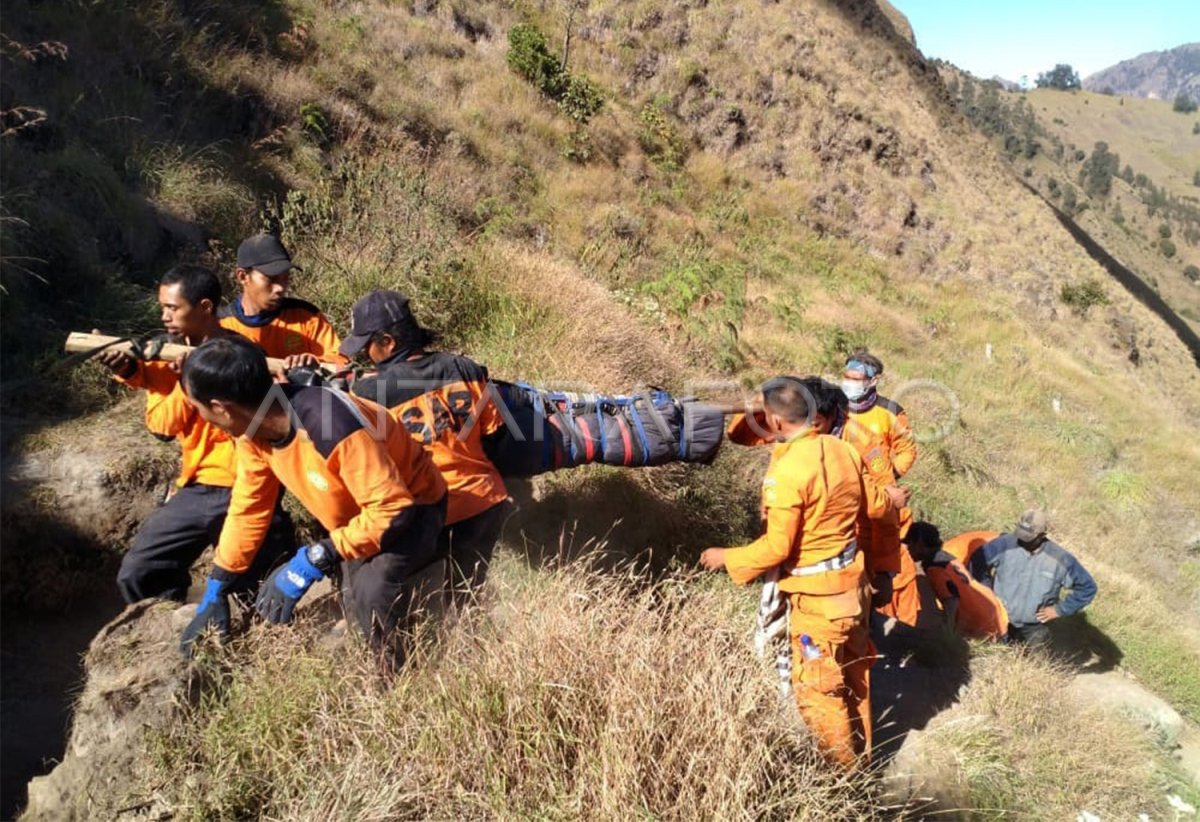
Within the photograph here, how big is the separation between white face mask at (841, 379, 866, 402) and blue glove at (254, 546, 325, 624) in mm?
2931

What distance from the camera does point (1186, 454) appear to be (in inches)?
492

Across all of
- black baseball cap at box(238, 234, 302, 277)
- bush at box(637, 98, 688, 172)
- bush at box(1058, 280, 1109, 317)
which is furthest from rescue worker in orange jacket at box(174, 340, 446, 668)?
bush at box(1058, 280, 1109, 317)

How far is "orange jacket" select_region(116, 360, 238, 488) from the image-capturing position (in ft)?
10.00

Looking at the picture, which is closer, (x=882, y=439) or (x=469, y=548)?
(x=469, y=548)

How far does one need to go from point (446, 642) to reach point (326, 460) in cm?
79

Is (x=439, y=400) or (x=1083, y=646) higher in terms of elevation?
(x=439, y=400)

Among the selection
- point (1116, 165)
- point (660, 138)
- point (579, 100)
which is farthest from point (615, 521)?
point (1116, 165)

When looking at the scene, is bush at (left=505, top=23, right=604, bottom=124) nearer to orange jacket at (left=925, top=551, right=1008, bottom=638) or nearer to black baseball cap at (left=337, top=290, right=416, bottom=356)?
orange jacket at (left=925, top=551, right=1008, bottom=638)

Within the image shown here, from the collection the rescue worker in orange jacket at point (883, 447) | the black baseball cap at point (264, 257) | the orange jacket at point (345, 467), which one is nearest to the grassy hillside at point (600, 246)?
the orange jacket at point (345, 467)

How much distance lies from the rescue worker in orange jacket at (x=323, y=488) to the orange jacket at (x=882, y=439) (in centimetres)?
242

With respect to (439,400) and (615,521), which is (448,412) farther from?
(615,521)

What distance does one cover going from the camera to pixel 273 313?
11.8ft

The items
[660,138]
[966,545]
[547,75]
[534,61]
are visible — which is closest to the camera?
[966,545]

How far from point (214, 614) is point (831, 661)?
227 cm
